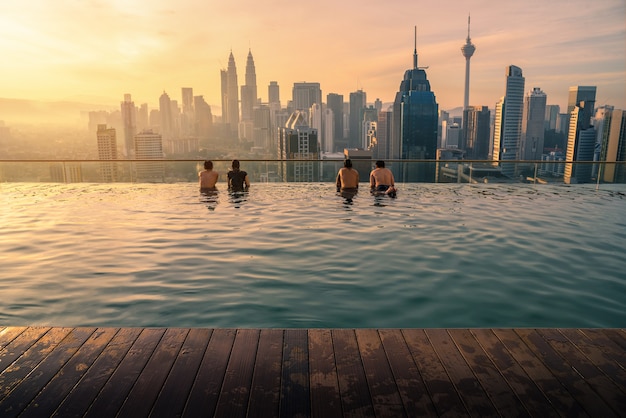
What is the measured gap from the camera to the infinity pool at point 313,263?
433 centimetres

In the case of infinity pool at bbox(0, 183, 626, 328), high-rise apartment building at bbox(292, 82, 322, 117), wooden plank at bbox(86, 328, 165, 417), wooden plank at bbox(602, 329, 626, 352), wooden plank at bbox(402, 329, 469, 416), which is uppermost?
high-rise apartment building at bbox(292, 82, 322, 117)

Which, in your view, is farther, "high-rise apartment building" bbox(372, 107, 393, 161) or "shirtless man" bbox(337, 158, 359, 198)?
"high-rise apartment building" bbox(372, 107, 393, 161)

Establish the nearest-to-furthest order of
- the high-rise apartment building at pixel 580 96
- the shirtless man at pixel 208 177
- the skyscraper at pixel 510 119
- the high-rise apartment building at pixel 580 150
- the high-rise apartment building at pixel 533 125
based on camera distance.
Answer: the shirtless man at pixel 208 177 → the high-rise apartment building at pixel 580 150 → the high-rise apartment building at pixel 580 96 → the skyscraper at pixel 510 119 → the high-rise apartment building at pixel 533 125

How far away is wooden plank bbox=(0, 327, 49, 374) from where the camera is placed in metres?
2.73

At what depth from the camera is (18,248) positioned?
6.59 meters

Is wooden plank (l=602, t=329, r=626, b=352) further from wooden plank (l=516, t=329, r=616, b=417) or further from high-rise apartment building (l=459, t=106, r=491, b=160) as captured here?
high-rise apartment building (l=459, t=106, r=491, b=160)

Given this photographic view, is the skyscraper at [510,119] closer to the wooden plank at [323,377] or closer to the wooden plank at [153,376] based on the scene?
the wooden plank at [323,377]

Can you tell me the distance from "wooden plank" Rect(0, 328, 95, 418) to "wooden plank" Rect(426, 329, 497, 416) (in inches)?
91.6

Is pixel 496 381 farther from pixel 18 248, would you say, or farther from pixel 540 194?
pixel 540 194

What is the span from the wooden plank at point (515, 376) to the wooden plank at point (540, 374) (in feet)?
0.10

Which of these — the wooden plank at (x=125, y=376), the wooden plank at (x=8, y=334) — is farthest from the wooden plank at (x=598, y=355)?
the wooden plank at (x=8, y=334)

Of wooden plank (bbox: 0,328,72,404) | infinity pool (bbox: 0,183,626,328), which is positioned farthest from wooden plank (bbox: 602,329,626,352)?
wooden plank (bbox: 0,328,72,404)

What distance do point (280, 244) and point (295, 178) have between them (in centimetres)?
730

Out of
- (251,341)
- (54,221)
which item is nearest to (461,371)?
(251,341)
